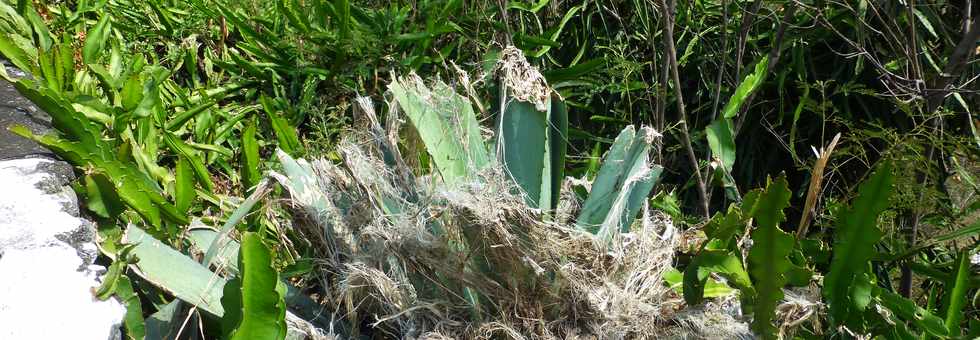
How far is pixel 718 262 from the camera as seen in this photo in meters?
1.81

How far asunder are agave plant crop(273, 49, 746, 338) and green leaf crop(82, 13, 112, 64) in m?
1.42

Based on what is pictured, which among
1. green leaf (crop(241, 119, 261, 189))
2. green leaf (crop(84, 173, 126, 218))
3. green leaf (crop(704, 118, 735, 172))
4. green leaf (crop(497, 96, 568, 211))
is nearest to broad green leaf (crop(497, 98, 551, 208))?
green leaf (crop(497, 96, 568, 211))

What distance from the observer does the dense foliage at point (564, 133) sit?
6.07 feet

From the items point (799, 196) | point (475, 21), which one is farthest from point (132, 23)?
point (799, 196)

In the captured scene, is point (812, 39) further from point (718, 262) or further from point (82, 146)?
point (82, 146)

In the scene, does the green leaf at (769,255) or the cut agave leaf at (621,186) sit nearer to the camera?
the green leaf at (769,255)

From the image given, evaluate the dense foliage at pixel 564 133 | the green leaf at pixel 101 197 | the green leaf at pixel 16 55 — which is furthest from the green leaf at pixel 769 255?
the green leaf at pixel 16 55

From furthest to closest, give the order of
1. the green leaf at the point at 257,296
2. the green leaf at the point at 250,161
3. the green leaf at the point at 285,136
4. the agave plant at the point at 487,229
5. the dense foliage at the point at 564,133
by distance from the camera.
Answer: the green leaf at the point at 285,136
the green leaf at the point at 250,161
the dense foliage at the point at 564,133
the agave plant at the point at 487,229
the green leaf at the point at 257,296

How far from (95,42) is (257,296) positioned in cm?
181

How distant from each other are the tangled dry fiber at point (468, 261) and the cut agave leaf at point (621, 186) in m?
0.04

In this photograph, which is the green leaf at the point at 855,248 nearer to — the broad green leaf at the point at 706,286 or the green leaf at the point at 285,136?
the broad green leaf at the point at 706,286

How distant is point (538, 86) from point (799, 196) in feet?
5.21

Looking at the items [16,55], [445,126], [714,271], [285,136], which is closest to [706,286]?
[714,271]

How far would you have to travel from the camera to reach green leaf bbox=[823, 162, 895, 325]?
1.81 metres
